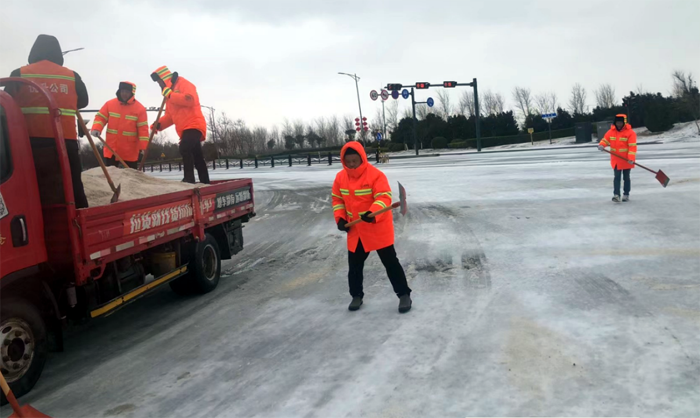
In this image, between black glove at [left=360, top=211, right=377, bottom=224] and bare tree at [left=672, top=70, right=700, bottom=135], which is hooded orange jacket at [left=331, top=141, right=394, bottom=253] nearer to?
black glove at [left=360, top=211, right=377, bottom=224]

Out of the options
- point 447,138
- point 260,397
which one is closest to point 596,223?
point 260,397

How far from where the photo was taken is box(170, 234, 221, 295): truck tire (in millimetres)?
6367

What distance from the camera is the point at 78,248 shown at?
428 cm

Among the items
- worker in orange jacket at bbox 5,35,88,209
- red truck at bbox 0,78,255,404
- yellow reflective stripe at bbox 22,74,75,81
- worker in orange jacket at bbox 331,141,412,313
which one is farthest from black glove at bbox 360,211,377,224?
yellow reflective stripe at bbox 22,74,75,81

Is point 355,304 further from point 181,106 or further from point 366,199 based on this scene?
point 181,106

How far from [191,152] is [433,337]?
18.6 ft

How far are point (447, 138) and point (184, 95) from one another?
62058 mm

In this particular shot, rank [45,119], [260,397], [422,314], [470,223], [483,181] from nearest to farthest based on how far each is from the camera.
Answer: [260,397] < [45,119] < [422,314] < [470,223] < [483,181]

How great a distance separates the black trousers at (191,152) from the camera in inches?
345

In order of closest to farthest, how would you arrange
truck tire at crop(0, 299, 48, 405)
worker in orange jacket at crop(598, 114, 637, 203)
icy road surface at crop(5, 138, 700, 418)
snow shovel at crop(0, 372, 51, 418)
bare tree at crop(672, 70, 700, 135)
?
1. snow shovel at crop(0, 372, 51, 418)
2. icy road surface at crop(5, 138, 700, 418)
3. truck tire at crop(0, 299, 48, 405)
4. worker in orange jacket at crop(598, 114, 637, 203)
5. bare tree at crop(672, 70, 700, 135)

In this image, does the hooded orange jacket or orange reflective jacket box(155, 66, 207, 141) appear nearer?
the hooded orange jacket

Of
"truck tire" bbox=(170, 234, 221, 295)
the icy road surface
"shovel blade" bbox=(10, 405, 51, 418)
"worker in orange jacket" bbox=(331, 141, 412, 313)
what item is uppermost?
"worker in orange jacket" bbox=(331, 141, 412, 313)

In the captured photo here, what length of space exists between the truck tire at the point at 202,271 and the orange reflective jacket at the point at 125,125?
2560 mm

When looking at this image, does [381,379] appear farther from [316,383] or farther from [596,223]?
[596,223]
